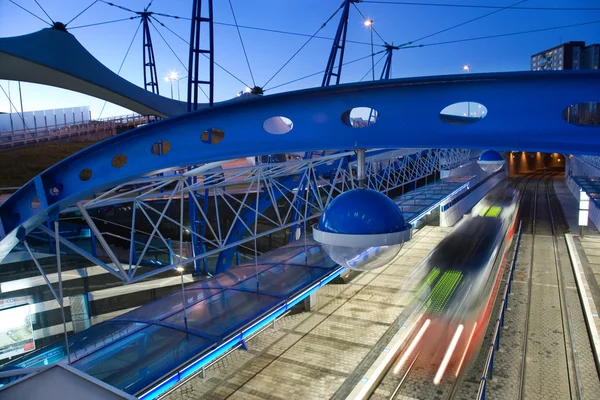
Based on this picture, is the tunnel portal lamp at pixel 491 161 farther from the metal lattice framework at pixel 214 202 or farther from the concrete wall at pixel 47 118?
the concrete wall at pixel 47 118

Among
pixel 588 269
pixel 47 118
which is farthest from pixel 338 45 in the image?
pixel 47 118

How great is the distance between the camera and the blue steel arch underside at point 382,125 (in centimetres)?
244

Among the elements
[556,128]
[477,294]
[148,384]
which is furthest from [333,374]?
[556,128]

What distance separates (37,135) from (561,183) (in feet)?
155

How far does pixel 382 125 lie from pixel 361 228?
2.68 ft

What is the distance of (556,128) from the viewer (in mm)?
2439

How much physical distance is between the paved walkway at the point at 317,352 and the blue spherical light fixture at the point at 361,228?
258 inches

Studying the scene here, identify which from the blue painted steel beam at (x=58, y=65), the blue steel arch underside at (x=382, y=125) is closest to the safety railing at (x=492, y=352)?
the blue steel arch underside at (x=382, y=125)

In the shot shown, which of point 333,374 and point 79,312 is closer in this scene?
point 333,374

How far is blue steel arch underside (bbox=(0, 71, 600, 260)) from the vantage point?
2436 millimetres

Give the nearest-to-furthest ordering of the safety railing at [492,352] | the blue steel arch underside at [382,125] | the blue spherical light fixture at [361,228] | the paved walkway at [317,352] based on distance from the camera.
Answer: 1. the blue steel arch underside at [382,125]
2. the blue spherical light fixture at [361,228]
3. the safety railing at [492,352]
4. the paved walkway at [317,352]

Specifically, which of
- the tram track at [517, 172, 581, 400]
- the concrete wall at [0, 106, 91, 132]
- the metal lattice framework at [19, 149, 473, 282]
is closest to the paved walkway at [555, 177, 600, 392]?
the tram track at [517, 172, 581, 400]

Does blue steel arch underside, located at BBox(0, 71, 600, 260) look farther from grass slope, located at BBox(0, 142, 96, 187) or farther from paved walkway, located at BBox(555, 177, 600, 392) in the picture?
grass slope, located at BBox(0, 142, 96, 187)

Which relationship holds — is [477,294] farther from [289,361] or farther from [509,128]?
[509,128]
